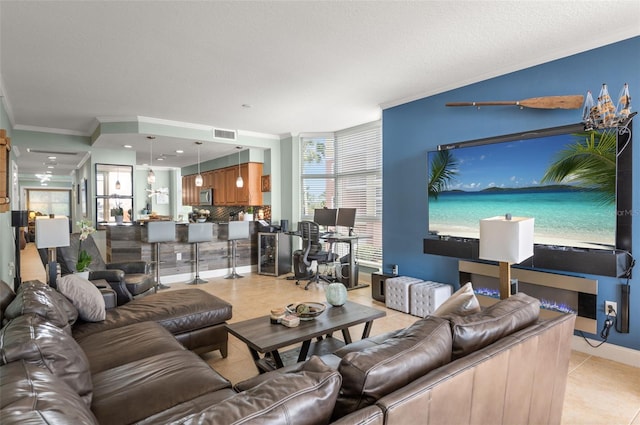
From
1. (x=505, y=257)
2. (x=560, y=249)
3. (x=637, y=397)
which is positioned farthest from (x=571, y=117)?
(x=637, y=397)

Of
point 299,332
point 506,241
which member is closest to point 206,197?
point 299,332

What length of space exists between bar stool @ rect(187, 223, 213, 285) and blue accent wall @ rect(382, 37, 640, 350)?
3.15 meters

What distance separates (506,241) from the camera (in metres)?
2.23

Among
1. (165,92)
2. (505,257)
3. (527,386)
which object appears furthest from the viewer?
(165,92)

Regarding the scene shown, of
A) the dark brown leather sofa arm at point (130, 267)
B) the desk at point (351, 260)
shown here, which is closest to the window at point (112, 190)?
the dark brown leather sofa arm at point (130, 267)

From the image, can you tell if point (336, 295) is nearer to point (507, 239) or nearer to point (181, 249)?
point (507, 239)

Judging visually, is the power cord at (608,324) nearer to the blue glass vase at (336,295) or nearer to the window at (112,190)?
the blue glass vase at (336,295)

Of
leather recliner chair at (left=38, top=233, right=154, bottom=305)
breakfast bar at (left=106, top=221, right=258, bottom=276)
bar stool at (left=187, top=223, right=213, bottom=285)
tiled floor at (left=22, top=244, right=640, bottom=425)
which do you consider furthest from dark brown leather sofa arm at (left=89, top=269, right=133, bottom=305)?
bar stool at (left=187, top=223, right=213, bottom=285)

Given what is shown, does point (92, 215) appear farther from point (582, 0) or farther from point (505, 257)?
point (582, 0)

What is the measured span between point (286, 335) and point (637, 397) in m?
2.50

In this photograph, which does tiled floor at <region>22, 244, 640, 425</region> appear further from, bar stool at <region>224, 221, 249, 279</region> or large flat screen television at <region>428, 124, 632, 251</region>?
bar stool at <region>224, 221, 249, 279</region>

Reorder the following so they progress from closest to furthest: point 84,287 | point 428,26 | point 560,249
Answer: point 84,287 → point 428,26 → point 560,249

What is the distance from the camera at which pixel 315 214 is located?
6410 millimetres

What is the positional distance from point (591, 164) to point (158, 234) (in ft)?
18.6
